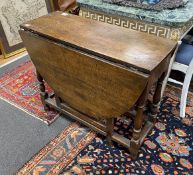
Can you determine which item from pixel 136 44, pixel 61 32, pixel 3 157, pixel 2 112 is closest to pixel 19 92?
pixel 2 112

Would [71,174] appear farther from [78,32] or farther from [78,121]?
[78,32]

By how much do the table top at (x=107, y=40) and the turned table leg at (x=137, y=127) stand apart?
0.62 feet

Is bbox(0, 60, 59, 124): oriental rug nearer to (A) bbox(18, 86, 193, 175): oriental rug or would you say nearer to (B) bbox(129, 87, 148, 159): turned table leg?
(A) bbox(18, 86, 193, 175): oriental rug

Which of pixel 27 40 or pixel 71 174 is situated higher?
pixel 27 40

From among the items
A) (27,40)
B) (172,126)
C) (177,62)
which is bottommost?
(172,126)

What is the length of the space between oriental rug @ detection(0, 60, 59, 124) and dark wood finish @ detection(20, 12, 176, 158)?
0.97ft

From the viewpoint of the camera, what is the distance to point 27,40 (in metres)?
1.48

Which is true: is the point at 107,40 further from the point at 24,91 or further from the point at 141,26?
the point at 24,91

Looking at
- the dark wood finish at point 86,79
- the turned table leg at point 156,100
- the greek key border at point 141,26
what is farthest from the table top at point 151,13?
the dark wood finish at point 86,79

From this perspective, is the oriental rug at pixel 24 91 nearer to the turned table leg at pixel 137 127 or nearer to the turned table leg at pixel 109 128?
the turned table leg at pixel 109 128

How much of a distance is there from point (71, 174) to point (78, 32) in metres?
0.90

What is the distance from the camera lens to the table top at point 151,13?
56.4 inches

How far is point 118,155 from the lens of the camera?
1.49 meters

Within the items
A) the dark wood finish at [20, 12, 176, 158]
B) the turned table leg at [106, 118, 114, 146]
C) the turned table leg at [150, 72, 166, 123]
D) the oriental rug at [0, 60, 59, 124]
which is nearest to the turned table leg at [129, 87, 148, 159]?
the dark wood finish at [20, 12, 176, 158]
